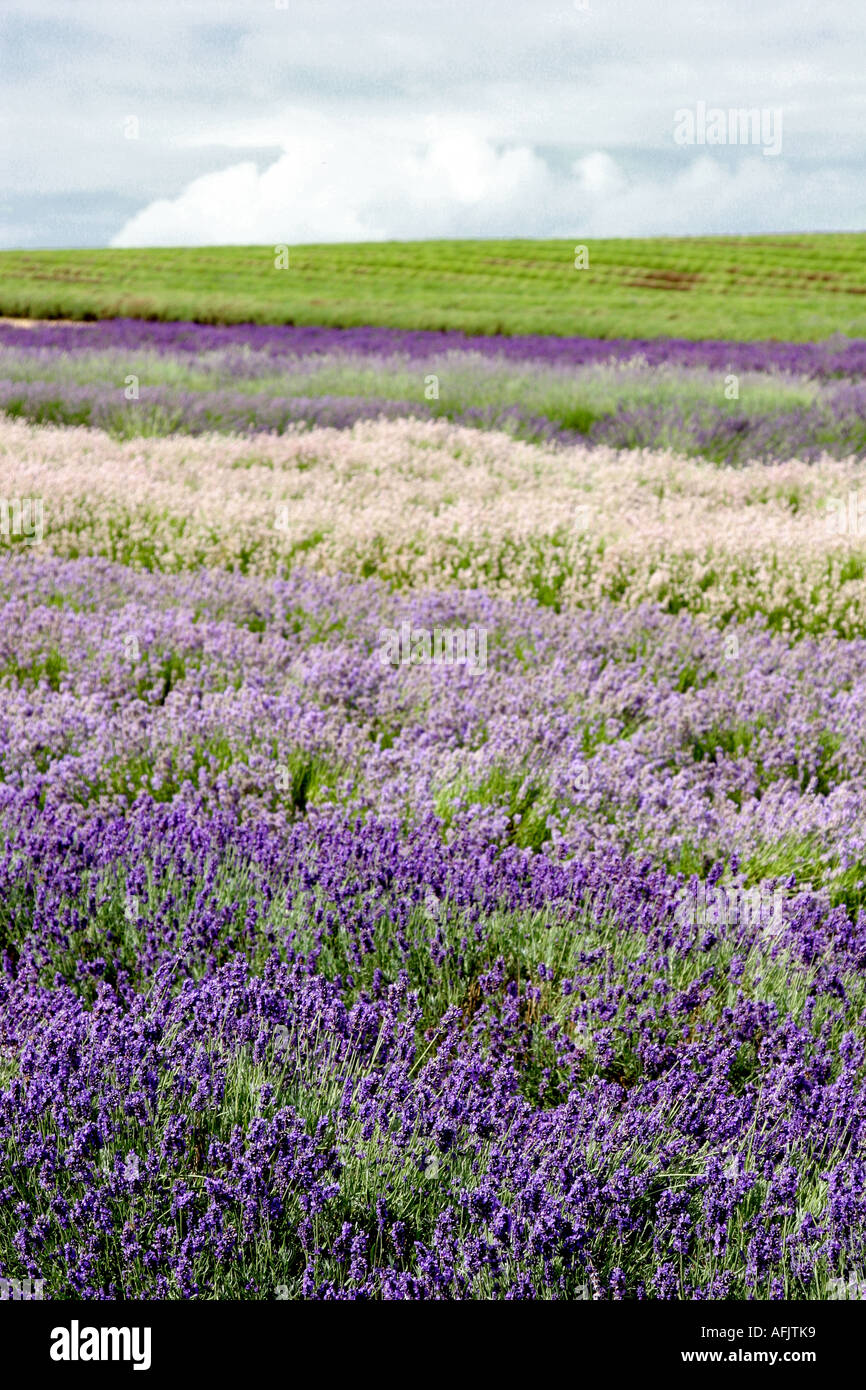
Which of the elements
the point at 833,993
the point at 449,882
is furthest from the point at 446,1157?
the point at 833,993

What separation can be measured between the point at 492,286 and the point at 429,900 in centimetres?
3895

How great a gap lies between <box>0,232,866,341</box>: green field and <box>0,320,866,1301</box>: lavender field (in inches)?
766

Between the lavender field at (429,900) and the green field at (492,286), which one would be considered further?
the green field at (492,286)

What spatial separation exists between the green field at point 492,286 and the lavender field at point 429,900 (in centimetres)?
1946

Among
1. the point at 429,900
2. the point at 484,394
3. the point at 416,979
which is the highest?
the point at 484,394

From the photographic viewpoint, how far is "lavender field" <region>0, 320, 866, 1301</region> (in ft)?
5.17

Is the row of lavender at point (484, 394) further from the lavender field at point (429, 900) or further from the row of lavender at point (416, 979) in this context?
the row of lavender at point (416, 979)

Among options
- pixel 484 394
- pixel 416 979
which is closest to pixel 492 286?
pixel 484 394

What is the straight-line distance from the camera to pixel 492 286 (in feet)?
125

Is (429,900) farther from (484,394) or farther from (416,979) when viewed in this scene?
(484,394)

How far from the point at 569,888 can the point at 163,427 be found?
28.4 ft

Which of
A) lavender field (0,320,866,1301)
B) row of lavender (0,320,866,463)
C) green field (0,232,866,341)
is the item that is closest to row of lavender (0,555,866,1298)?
lavender field (0,320,866,1301)

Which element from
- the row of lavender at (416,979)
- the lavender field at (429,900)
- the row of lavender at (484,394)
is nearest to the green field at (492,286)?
the row of lavender at (484,394)

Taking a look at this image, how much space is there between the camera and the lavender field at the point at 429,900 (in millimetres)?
1575
